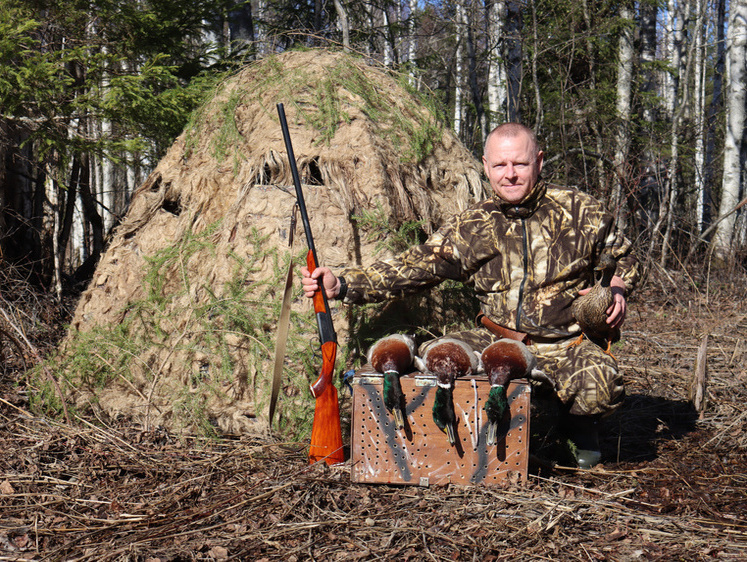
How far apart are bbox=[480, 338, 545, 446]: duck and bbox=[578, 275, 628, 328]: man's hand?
0.55 metres

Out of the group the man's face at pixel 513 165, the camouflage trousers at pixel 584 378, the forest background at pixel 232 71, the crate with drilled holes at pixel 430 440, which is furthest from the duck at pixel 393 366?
the forest background at pixel 232 71

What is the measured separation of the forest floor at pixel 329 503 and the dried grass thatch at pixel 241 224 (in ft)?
1.31

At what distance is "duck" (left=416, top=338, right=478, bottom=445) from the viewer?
314cm

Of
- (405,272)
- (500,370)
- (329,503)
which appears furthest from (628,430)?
(329,503)

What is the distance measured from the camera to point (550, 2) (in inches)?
393

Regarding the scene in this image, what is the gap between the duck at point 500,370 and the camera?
3090mm

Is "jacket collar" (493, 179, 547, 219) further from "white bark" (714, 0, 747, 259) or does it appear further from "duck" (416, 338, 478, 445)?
"white bark" (714, 0, 747, 259)

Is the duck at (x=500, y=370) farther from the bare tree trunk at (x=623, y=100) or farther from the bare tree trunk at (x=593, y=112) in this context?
the bare tree trunk at (x=593, y=112)

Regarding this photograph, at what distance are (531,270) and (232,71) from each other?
372cm

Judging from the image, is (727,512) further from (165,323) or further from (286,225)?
(165,323)

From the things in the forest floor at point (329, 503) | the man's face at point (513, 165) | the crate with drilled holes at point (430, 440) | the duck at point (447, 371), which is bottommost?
the forest floor at point (329, 503)

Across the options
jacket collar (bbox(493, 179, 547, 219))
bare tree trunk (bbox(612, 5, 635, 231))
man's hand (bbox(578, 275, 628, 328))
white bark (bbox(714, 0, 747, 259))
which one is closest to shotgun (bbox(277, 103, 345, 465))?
jacket collar (bbox(493, 179, 547, 219))

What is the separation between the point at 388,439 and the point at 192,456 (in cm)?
123

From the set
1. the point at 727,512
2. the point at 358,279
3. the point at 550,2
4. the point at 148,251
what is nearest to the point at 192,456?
the point at 358,279
